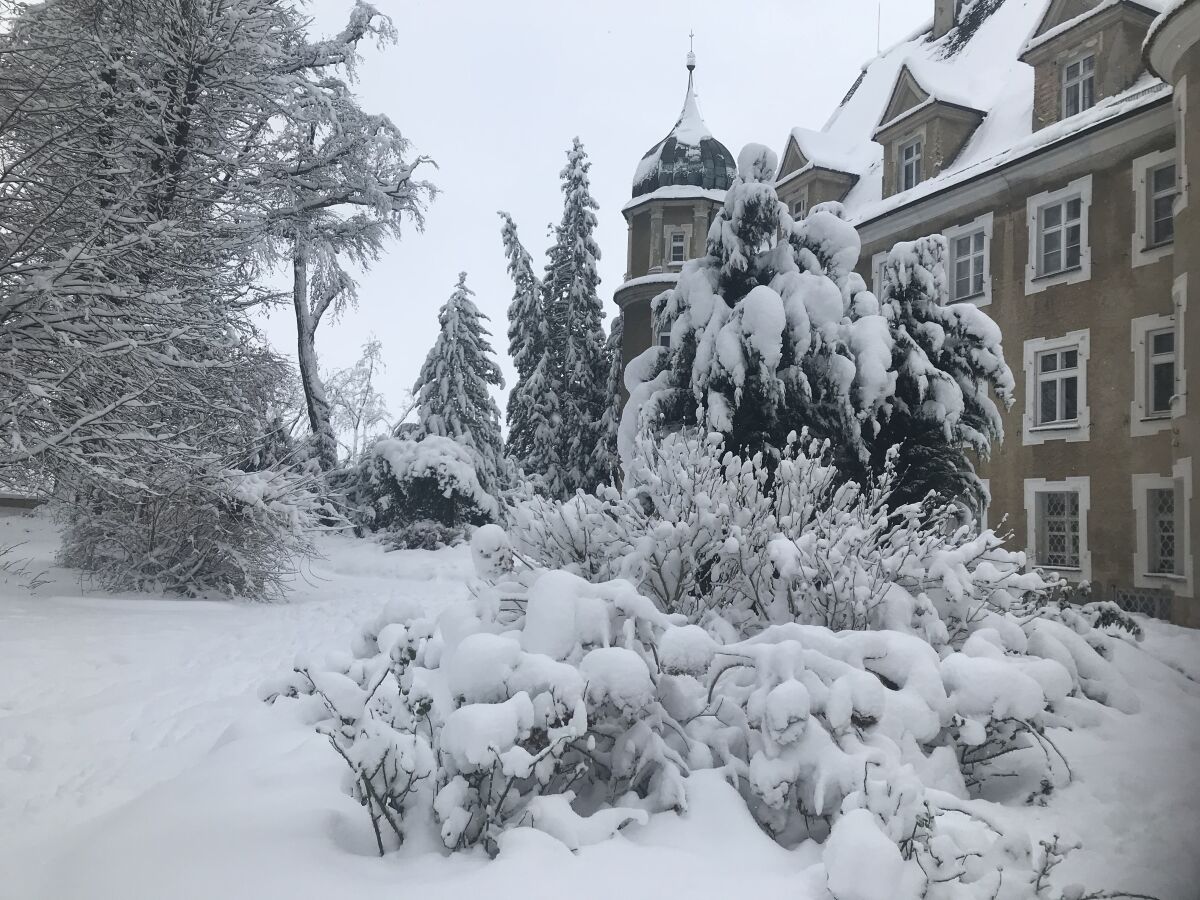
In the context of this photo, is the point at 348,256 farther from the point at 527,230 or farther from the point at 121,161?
the point at 527,230

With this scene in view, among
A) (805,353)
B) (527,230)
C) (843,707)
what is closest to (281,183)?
(527,230)

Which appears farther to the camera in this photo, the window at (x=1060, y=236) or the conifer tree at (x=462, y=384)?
the conifer tree at (x=462, y=384)

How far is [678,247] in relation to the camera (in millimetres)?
13664

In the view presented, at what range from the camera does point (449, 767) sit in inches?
86.9

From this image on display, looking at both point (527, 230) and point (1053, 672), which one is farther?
point (527, 230)

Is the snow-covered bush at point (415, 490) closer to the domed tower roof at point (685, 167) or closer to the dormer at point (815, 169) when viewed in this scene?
the domed tower roof at point (685, 167)

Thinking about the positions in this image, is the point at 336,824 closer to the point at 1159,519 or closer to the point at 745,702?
the point at 745,702

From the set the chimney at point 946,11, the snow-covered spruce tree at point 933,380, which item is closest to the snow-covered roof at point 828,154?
the chimney at point 946,11

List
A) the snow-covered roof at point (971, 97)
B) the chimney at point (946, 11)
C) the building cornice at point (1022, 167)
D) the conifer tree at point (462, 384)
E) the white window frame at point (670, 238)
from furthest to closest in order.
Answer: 1. the conifer tree at point (462, 384)
2. the chimney at point (946, 11)
3. the white window frame at point (670, 238)
4. the snow-covered roof at point (971, 97)
5. the building cornice at point (1022, 167)

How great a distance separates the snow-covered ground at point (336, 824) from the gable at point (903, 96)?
13.3m

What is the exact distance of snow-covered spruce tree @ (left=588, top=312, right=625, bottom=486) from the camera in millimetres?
6805

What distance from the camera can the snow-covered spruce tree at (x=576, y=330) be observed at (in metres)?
6.92

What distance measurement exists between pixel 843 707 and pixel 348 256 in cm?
678

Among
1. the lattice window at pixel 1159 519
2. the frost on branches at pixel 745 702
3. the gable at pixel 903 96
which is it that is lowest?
the frost on branches at pixel 745 702
